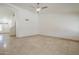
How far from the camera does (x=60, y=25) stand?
5.62 feet

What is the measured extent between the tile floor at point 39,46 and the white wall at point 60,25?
A: 0.35 feet

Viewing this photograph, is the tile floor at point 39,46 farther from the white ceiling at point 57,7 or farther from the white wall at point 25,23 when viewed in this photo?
the white ceiling at point 57,7

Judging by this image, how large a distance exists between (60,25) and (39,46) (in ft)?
1.76

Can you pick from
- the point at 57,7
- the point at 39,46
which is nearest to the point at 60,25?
the point at 57,7

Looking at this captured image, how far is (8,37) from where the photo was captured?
1.68 m

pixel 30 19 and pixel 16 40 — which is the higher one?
pixel 30 19

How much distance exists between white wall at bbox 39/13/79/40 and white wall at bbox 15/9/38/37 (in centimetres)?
12

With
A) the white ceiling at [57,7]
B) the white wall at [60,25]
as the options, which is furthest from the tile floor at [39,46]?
the white ceiling at [57,7]

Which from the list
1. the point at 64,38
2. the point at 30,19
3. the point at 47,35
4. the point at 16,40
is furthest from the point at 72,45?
the point at 16,40

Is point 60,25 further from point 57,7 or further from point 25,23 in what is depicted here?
point 25,23

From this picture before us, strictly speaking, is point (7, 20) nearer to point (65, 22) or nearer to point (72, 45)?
point (65, 22)
